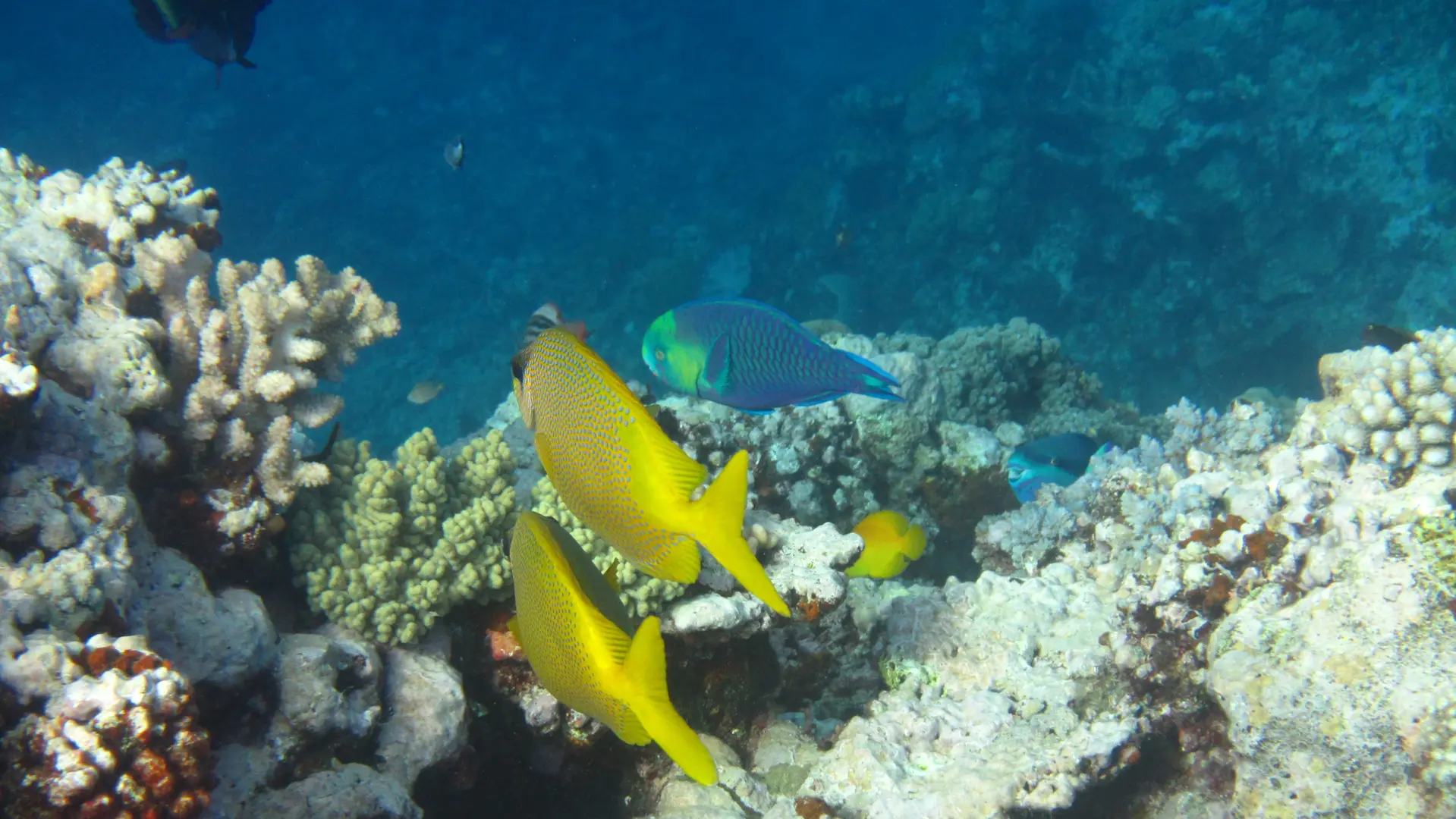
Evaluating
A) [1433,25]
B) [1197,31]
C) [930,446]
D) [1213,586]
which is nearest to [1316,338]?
[1433,25]

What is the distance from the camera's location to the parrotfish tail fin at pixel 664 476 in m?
1.17

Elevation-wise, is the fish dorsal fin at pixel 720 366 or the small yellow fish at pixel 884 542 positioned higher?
the fish dorsal fin at pixel 720 366

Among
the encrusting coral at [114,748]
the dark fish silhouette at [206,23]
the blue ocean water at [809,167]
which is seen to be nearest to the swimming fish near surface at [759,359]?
the encrusting coral at [114,748]

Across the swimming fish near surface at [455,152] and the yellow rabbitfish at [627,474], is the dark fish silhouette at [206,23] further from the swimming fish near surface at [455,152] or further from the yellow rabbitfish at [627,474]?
the swimming fish near surface at [455,152]

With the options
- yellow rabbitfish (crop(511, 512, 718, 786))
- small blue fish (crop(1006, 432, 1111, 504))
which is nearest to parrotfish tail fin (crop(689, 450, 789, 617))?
yellow rabbitfish (crop(511, 512, 718, 786))

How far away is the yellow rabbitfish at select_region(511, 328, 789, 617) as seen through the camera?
3.63 feet

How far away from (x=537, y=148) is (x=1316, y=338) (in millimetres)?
25168

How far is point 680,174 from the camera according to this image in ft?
87.6

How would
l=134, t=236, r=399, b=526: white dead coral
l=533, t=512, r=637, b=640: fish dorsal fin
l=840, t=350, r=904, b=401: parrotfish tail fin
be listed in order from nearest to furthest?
l=533, t=512, r=637, b=640: fish dorsal fin
l=134, t=236, r=399, b=526: white dead coral
l=840, t=350, r=904, b=401: parrotfish tail fin

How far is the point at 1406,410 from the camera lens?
3496 millimetres

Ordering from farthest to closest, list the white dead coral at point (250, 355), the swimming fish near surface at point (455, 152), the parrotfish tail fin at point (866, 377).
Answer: the swimming fish near surface at point (455, 152) → the parrotfish tail fin at point (866, 377) → the white dead coral at point (250, 355)

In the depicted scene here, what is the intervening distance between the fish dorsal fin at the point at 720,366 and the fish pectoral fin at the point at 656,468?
1472 millimetres

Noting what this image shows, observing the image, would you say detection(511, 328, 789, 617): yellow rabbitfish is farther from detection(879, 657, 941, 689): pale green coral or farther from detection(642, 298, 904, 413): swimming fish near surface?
detection(879, 657, 941, 689): pale green coral

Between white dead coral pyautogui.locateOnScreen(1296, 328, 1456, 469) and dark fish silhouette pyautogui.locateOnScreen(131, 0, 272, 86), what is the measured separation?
5.91 metres
